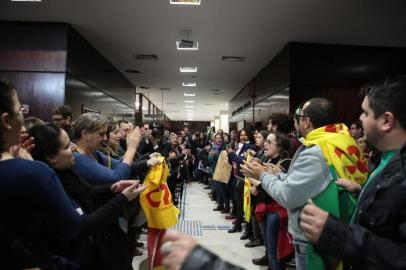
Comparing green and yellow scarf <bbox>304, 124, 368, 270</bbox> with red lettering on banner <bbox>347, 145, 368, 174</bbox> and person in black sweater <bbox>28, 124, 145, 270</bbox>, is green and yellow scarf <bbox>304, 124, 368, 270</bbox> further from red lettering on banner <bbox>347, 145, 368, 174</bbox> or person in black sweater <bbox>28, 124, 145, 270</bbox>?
person in black sweater <bbox>28, 124, 145, 270</bbox>

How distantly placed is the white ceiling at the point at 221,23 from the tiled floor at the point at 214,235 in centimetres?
305

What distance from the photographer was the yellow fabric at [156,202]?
2.84 metres

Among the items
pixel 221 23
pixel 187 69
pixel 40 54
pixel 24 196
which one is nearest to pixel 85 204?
pixel 24 196

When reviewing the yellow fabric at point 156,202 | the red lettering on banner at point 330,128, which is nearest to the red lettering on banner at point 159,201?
the yellow fabric at point 156,202

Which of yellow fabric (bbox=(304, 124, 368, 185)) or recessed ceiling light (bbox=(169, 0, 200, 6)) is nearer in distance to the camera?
yellow fabric (bbox=(304, 124, 368, 185))

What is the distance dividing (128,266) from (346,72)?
5.15 m

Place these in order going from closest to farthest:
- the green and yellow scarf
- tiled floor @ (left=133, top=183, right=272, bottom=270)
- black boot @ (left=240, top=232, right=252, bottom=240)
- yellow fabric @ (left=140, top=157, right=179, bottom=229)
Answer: the green and yellow scarf → yellow fabric @ (left=140, top=157, right=179, bottom=229) → tiled floor @ (left=133, top=183, right=272, bottom=270) → black boot @ (left=240, top=232, right=252, bottom=240)

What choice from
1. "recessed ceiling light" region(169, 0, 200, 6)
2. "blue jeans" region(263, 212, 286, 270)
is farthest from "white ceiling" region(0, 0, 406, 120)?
"blue jeans" region(263, 212, 286, 270)

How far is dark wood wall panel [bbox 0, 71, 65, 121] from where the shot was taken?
A: 16.1 feet

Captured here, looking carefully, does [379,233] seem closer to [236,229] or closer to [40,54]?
[236,229]

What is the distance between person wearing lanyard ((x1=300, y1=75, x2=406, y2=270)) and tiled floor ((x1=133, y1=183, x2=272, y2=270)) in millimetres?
2197

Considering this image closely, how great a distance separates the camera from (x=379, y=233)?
40.1 inches

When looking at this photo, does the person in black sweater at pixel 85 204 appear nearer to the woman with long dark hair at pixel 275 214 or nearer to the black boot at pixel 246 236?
the woman with long dark hair at pixel 275 214

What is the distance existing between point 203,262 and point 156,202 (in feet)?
7.30
